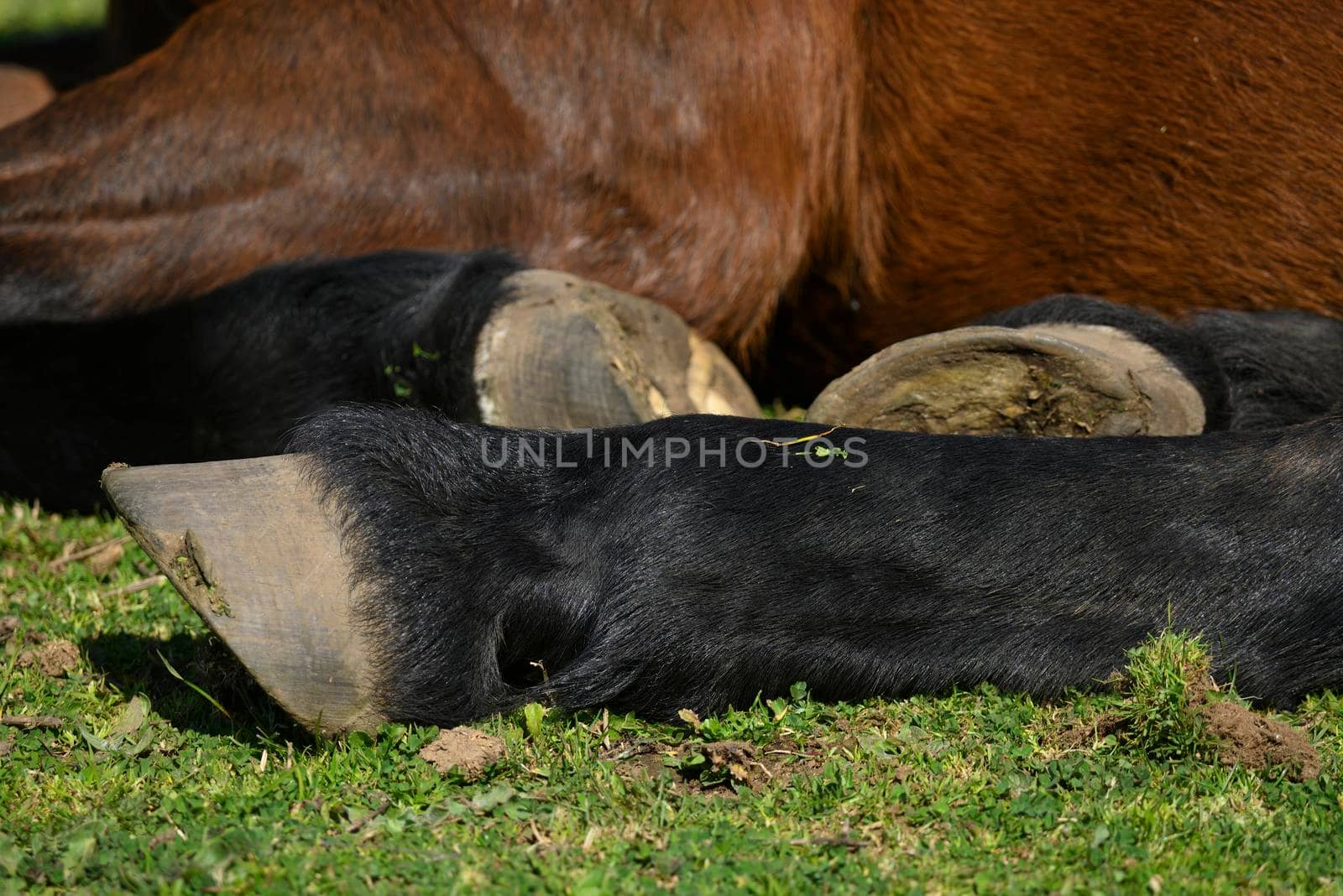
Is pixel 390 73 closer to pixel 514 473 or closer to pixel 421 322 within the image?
pixel 421 322

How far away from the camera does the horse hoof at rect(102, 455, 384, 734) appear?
1.63m

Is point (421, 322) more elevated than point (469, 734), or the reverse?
point (421, 322)

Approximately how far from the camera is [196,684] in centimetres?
202

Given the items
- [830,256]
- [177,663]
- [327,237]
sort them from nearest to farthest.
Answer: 1. [177,663]
2. [327,237]
3. [830,256]

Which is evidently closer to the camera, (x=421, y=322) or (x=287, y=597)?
(x=287, y=597)

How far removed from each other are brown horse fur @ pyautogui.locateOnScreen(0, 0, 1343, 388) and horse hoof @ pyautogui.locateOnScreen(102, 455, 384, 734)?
0.94 meters

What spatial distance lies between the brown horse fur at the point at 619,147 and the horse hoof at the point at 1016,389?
13.5 inches

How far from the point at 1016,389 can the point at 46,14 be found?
881 cm

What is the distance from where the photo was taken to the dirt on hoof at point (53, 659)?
211 centimetres

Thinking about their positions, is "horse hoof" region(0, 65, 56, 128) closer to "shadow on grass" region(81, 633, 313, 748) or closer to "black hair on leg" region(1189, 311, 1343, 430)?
"shadow on grass" region(81, 633, 313, 748)

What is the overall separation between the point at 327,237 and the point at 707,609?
4.05 feet

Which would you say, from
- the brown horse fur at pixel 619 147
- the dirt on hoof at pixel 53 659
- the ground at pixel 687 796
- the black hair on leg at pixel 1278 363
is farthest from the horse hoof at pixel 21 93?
the black hair on leg at pixel 1278 363

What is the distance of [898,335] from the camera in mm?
2857

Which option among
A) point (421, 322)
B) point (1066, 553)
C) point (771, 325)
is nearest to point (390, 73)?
point (421, 322)
